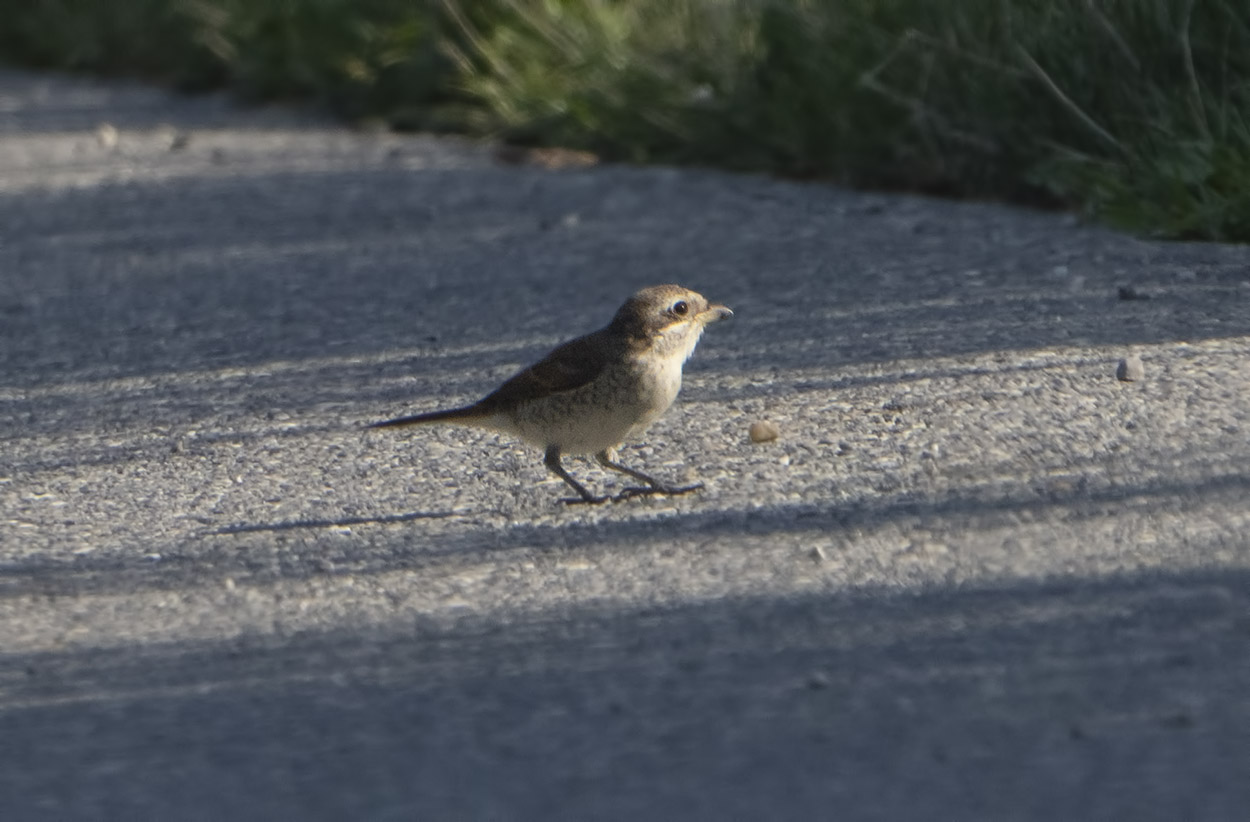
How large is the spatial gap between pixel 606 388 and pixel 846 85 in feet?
19.5

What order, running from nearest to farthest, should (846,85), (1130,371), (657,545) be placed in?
(657,545) < (1130,371) < (846,85)

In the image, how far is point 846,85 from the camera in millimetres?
10766

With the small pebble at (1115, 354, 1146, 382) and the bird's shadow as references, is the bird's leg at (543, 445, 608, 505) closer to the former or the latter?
the bird's shadow

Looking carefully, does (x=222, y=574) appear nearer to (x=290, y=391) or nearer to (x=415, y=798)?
(x=415, y=798)

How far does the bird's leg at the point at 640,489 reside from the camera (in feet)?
17.8

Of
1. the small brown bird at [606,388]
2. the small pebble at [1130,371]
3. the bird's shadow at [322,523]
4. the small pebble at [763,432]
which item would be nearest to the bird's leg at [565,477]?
the small brown bird at [606,388]

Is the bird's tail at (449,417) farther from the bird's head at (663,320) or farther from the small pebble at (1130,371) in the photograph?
the small pebble at (1130,371)

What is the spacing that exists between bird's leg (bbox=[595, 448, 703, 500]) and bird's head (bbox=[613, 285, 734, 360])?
1.20ft

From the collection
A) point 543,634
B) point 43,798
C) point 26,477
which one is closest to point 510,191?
point 26,477

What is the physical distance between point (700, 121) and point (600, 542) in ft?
22.7

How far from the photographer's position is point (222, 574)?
4.93 meters

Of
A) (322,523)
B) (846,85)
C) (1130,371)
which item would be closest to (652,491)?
(322,523)

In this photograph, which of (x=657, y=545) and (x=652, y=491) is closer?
(x=657, y=545)

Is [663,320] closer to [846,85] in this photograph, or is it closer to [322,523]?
[322,523]
